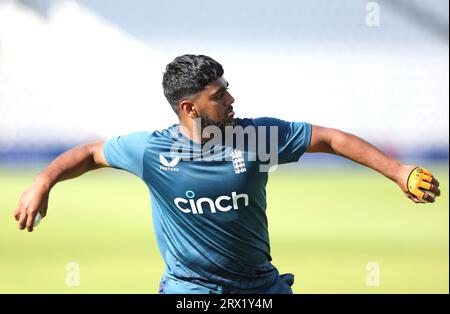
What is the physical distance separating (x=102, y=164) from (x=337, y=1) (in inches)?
517

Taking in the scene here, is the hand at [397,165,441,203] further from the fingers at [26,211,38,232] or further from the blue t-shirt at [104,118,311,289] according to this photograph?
the fingers at [26,211,38,232]

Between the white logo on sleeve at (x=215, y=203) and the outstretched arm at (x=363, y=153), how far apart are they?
0.45 meters

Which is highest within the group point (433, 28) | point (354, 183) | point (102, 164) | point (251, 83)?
point (433, 28)

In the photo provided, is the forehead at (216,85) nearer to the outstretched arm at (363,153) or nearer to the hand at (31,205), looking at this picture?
the outstretched arm at (363,153)

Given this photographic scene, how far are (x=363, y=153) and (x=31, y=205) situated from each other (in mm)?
1673

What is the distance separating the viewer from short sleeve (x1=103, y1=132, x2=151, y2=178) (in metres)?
4.30

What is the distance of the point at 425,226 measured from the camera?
1145 centimetres

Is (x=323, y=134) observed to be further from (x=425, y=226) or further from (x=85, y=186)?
(x=85, y=186)

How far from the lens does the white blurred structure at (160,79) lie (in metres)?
15.7

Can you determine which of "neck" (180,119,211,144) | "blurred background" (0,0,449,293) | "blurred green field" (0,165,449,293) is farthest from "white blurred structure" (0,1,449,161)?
"neck" (180,119,211,144)

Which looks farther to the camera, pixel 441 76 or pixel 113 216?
pixel 441 76

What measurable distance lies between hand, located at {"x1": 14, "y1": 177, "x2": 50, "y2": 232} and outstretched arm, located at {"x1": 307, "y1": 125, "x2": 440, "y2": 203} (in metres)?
1.39

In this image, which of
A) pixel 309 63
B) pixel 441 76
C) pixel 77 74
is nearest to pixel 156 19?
pixel 77 74

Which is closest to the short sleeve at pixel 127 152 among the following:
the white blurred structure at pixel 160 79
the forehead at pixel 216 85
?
the forehead at pixel 216 85
